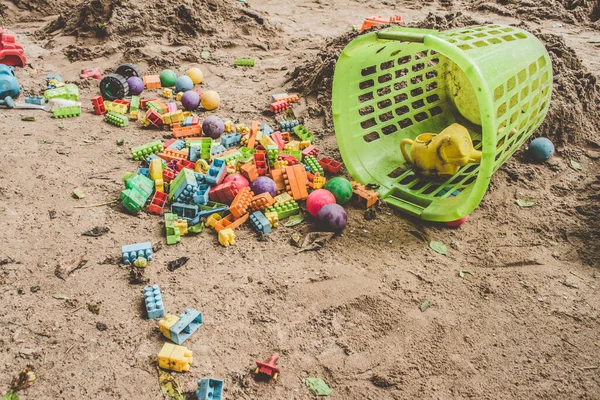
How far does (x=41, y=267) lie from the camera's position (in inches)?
81.8

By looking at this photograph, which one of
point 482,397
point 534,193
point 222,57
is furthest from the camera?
point 222,57

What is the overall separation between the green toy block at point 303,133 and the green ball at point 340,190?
67 centimetres

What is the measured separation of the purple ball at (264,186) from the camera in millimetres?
2572

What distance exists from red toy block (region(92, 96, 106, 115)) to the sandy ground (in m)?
0.59

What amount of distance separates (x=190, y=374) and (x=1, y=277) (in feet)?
3.29

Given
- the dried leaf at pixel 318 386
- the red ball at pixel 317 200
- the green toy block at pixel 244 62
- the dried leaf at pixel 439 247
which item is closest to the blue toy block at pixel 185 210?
the red ball at pixel 317 200

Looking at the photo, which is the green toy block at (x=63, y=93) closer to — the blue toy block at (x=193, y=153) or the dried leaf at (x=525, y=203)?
the blue toy block at (x=193, y=153)

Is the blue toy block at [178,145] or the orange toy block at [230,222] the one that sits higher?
the blue toy block at [178,145]

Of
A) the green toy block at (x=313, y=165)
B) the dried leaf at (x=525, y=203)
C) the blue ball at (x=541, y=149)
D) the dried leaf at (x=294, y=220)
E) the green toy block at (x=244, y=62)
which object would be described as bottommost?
the dried leaf at (x=294, y=220)

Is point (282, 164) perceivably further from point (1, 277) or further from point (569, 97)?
point (569, 97)

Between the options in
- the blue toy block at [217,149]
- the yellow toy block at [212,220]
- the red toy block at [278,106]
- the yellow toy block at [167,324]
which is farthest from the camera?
the red toy block at [278,106]

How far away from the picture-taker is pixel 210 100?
3.62 meters

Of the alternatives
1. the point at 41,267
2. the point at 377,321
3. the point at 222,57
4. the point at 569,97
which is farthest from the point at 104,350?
the point at 222,57

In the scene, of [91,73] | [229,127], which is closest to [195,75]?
[91,73]
